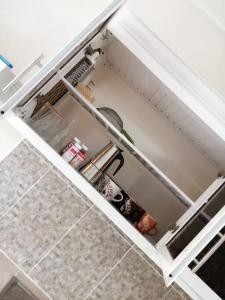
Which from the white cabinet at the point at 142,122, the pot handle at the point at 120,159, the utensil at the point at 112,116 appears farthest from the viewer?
the utensil at the point at 112,116

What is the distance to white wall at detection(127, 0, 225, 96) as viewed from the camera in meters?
1.64

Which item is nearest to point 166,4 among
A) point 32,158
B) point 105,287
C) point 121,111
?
point 121,111

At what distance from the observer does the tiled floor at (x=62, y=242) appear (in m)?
1.18

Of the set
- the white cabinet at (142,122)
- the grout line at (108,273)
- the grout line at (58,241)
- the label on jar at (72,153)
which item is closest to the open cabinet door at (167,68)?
the white cabinet at (142,122)

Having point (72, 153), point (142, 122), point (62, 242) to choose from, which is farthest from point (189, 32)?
point (62, 242)

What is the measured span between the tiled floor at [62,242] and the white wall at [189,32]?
3.04 ft

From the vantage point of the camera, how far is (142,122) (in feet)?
5.52

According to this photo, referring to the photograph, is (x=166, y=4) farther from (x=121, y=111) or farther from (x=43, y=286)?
(x=43, y=286)

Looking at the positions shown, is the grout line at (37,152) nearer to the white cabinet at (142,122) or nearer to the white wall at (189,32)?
the white cabinet at (142,122)

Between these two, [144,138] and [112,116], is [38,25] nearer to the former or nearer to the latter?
[112,116]

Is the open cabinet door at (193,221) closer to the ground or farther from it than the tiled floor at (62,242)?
farther from it

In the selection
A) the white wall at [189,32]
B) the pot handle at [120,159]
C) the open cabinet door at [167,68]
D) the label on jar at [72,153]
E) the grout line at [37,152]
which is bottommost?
the grout line at [37,152]

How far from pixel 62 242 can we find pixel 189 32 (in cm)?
119

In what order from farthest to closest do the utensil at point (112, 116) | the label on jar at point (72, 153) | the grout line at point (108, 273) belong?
the utensil at point (112, 116), the label on jar at point (72, 153), the grout line at point (108, 273)
